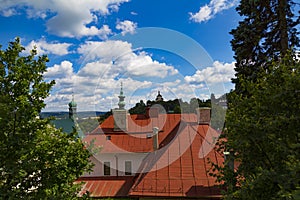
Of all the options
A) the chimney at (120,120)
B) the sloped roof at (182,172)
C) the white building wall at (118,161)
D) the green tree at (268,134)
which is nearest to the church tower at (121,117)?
the chimney at (120,120)

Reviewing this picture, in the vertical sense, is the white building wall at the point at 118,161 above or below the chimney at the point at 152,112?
below

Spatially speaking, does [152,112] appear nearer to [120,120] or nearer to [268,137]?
[120,120]

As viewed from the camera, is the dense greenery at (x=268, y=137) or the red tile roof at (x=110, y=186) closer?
the dense greenery at (x=268, y=137)

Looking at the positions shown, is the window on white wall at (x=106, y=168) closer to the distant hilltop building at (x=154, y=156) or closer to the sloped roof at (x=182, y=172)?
the distant hilltop building at (x=154, y=156)

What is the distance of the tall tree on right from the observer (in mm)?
7480

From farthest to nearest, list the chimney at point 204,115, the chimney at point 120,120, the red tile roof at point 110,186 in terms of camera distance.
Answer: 1. the chimney at point 120,120
2. the chimney at point 204,115
3. the red tile roof at point 110,186

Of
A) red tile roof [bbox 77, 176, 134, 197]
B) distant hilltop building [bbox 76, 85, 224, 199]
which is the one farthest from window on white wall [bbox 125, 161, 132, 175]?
red tile roof [bbox 77, 176, 134, 197]

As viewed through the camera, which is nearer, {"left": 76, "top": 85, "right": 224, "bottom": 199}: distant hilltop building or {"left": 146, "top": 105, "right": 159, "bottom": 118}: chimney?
{"left": 76, "top": 85, "right": 224, "bottom": 199}: distant hilltop building

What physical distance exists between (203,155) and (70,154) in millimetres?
7140

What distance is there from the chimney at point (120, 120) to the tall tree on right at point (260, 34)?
10258 mm

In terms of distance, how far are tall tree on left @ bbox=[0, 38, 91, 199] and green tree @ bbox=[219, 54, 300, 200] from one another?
2585mm

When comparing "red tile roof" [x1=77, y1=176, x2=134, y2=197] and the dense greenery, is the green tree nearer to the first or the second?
the dense greenery

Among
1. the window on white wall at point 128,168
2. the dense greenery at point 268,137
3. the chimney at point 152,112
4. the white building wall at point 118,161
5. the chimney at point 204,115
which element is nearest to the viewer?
the dense greenery at point 268,137

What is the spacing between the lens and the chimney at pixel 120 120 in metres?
17.2
